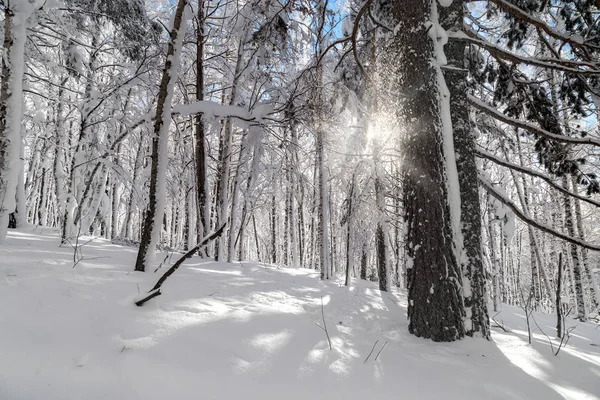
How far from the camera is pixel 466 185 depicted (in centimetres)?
331

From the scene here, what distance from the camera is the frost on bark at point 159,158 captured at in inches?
131

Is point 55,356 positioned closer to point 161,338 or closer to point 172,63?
point 161,338

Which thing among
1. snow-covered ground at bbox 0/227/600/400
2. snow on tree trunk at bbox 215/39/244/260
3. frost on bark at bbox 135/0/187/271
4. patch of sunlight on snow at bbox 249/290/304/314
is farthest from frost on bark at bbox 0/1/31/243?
snow on tree trunk at bbox 215/39/244/260

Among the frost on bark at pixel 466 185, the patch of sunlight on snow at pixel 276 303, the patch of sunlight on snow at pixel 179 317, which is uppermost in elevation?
the frost on bark at pixel 466 185

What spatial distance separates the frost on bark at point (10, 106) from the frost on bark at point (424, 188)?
15.7ft

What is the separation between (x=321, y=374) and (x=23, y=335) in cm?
167

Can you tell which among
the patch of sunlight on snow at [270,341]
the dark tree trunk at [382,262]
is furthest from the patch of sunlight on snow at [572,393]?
the dark tree trunk at [382,262]

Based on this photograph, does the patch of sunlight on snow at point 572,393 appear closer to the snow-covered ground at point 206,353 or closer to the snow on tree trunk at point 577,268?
the snow-covered ground at point 206,353

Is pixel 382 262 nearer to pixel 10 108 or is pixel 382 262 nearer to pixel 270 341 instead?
pixel 270 341

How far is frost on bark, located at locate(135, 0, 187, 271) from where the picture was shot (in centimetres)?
334

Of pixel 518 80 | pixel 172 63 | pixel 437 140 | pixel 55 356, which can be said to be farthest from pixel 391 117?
pixel 55 356

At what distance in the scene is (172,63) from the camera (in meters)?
3.57

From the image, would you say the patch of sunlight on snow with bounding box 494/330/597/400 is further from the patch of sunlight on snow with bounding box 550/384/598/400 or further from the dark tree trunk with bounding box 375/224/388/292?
the dark tree trunk with bounding box 375/224/388/292

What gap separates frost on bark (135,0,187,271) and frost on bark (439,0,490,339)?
10.4 ft
